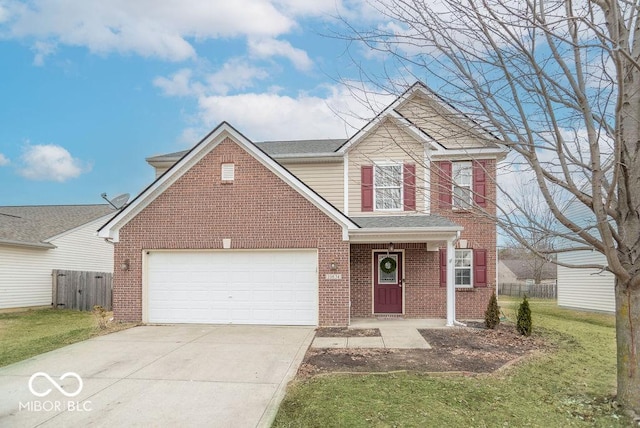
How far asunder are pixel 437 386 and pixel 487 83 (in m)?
4.31

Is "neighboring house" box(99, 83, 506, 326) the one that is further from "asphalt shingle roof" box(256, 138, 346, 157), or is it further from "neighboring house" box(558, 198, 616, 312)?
"neighboring house" box(558, 198, 616, 312)

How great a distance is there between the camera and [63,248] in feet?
67.1

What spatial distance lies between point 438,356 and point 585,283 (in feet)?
50.0

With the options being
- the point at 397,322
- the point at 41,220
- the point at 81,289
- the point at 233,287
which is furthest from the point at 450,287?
the point at 41,220

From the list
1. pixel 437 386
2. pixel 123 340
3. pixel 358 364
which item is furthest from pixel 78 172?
pixel 437 386

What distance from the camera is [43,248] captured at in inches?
746

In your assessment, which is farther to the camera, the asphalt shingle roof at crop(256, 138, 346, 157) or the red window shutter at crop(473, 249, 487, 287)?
the asphalt shingle roof at crop(256, 138, 346, 157)

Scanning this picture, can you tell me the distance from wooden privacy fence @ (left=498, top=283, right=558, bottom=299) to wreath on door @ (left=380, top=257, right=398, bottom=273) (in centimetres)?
2522

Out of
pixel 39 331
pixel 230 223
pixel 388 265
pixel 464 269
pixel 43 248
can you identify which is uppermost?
pixel 230 223

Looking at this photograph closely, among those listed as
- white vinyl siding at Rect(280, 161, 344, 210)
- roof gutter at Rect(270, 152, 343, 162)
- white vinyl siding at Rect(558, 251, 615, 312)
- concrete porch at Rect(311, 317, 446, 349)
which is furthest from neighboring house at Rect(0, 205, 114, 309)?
white vinyl siding at Rect(558, 251, 615, 312)

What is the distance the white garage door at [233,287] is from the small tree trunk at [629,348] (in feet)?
24.3

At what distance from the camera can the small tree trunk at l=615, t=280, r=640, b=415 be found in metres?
5.58

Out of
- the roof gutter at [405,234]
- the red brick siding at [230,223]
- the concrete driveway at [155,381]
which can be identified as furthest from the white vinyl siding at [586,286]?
the concrete driveway at [155,381]

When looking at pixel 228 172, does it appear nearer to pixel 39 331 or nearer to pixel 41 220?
pixel 39 331
